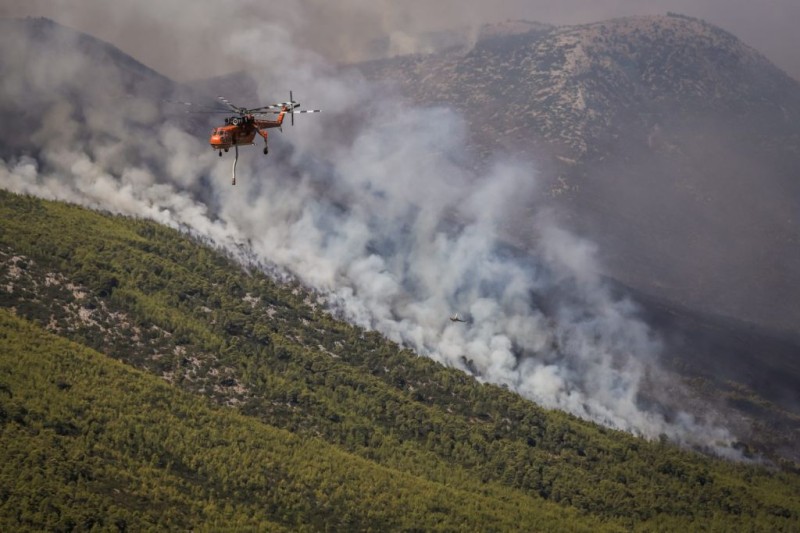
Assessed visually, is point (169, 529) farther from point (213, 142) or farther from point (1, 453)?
point (213, 142)

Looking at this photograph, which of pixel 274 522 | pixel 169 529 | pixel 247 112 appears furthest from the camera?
pixel 274 522

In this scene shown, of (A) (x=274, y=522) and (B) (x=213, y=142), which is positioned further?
(A) (x=274, y=522)

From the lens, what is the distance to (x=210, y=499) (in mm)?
197250

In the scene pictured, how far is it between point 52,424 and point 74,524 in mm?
25658

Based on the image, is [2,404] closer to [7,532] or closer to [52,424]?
[52,424]

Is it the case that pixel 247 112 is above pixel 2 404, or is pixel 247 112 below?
above

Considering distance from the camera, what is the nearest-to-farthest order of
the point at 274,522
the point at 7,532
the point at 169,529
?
the point at 7,532
the point at 169,529
the point at 274,522

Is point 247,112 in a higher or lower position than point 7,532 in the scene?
higher

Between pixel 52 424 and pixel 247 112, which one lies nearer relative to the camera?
pixel 247 112

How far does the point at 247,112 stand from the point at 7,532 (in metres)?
69.3

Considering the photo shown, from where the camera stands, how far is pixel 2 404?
19925 centimetres

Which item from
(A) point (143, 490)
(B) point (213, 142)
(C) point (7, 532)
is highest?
(B) point (213, 142)

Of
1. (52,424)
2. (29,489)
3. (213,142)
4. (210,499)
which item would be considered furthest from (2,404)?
(213,142)

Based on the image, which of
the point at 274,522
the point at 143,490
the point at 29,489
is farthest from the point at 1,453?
the point at 274,522
